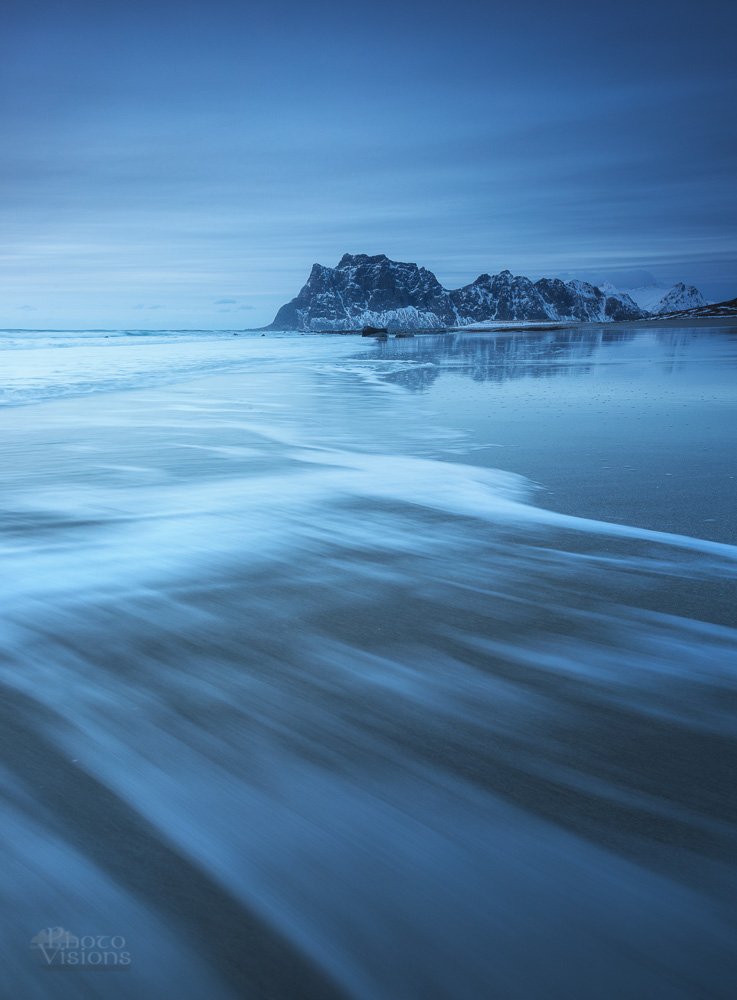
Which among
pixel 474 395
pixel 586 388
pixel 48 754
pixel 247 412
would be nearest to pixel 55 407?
pixel 247 412

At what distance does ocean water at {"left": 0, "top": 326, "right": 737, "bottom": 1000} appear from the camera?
1.45m

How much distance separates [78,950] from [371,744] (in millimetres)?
918

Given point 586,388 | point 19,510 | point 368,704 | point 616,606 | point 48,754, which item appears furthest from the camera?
point 586,388

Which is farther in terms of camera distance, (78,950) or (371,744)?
(371,744)

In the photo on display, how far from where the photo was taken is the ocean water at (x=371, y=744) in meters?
1.45

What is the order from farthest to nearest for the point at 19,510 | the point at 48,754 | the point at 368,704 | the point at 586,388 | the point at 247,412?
the point at 586,388, the point at 247,412, the point at 19,510, the point at 368,704, the point at 48,754

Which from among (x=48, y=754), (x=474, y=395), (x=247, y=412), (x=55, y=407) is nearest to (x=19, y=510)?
(x=48, y=754)

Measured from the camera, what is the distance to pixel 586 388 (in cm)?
1234

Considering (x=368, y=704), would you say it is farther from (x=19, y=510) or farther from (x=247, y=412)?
(x=247, y=412)

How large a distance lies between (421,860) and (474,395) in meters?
10.3

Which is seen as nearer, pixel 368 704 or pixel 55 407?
pixel 368 704

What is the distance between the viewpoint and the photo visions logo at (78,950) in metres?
1.42

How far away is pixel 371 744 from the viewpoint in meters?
2.11

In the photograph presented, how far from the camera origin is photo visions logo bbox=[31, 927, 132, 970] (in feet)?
4.64
